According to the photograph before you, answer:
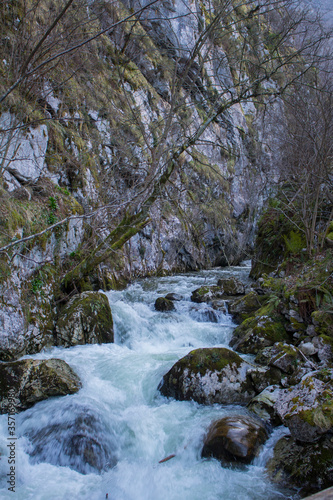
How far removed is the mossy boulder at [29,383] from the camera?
12.3 feet

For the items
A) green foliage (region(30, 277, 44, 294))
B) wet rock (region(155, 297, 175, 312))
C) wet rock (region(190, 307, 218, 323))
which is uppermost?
green foliage (region(30, 277, 44, 294))

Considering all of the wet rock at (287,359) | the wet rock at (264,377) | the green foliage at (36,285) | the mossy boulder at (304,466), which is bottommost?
the mossy boulder at (304,466)

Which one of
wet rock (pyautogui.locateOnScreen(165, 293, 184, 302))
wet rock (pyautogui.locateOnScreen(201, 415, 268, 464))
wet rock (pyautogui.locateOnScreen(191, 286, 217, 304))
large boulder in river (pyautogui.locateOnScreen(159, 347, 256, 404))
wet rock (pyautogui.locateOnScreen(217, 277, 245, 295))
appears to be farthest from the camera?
wet rock (pyautogui.locateOnScreen(217, 277, 245, 295))

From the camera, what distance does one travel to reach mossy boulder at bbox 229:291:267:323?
23.6ft

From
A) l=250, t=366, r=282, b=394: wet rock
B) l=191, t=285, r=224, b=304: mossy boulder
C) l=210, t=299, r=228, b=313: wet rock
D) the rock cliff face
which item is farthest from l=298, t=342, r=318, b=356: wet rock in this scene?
l=191, t=285, r=224, b=304: mossy boulder

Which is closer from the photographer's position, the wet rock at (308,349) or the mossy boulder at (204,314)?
the wet rock at (308,349)

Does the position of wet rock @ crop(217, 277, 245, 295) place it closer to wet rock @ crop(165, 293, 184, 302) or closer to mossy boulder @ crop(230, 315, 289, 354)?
wet rock @ crop(165, 293, 184, 302)

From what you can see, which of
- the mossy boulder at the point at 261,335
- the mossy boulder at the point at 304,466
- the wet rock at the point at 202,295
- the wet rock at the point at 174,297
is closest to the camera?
the mossy boulder at the point at 304,466

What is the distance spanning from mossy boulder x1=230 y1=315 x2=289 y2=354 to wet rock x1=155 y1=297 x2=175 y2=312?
2.53 m

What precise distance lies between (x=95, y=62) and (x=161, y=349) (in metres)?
11.1

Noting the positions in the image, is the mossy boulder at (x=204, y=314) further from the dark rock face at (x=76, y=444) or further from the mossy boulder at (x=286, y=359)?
the dark rock face at (x=76, y=444)

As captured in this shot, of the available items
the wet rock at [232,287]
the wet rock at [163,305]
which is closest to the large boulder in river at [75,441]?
the wet rock at [163,305]

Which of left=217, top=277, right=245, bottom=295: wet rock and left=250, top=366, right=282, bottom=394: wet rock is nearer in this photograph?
left=250, top=366, right=282, bottom=394: wet rock

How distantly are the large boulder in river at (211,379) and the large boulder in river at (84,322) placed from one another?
2.03m
